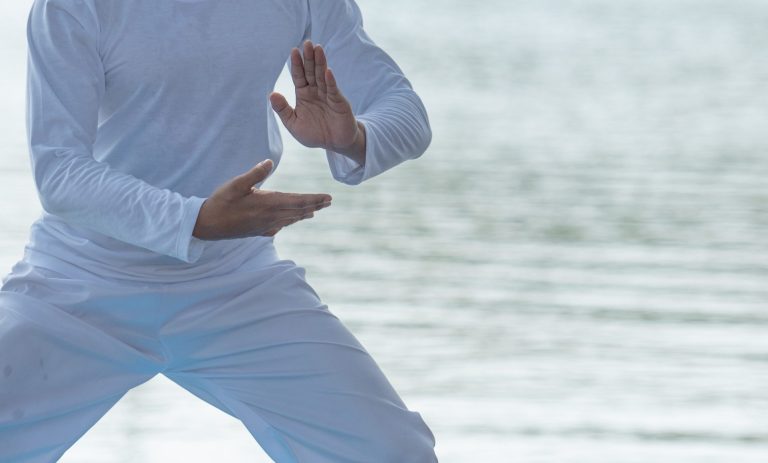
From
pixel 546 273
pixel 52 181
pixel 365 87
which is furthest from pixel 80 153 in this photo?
pixel 546 273

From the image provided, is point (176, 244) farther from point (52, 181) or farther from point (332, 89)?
point (332, 89)

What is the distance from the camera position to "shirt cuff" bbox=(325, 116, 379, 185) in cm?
253

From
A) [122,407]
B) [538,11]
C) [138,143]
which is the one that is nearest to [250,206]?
[138,143]

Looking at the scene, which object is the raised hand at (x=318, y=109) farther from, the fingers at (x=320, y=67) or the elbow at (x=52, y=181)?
the elbow at (x=52, y=181)

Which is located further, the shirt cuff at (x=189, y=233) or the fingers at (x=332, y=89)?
the fingers at (x=332, y=89)

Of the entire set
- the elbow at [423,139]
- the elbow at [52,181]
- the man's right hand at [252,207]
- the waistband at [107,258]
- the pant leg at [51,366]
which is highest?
the elbow at [423,139]

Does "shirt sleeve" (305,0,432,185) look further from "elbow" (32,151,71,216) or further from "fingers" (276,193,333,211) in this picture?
"elbow" (32,151,71,216)

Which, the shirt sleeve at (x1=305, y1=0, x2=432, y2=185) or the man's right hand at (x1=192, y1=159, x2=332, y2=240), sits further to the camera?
the shirt sleeve at (x1=305, y1=0, x2=432, y2=185)

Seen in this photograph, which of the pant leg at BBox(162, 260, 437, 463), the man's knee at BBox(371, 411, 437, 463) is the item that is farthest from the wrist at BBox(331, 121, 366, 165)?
the man's knee at BBox(371, 411, 437, 463)

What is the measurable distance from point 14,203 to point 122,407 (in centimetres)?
289

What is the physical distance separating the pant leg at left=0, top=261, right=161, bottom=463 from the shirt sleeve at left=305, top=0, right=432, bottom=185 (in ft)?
1.54

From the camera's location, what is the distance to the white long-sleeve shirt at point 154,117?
2340 millimetres

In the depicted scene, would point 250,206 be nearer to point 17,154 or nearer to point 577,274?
point 577,274

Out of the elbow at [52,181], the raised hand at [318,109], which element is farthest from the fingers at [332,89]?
the elbow at [52,181]
